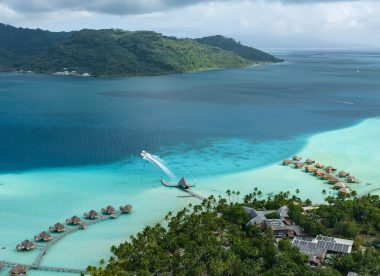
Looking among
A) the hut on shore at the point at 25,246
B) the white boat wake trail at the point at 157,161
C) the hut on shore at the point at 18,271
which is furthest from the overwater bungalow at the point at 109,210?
the white boat wake trail at the point at 157,161

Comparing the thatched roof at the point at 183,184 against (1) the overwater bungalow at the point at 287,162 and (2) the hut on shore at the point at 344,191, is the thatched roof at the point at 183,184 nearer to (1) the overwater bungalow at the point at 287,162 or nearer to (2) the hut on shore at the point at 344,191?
(1) the overwater bungalow at the point at 287,162

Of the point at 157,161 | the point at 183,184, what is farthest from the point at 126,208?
the point at 157,161

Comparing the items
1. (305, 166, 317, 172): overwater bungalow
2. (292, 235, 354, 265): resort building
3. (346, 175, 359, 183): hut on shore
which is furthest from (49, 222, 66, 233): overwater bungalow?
(346, 175, 359, 183): hut on shore

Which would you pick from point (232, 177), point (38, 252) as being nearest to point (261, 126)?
point (232, 177)

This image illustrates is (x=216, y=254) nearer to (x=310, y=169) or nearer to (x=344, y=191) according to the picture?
(x=344, y=191)

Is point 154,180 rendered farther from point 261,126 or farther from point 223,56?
point 223,56

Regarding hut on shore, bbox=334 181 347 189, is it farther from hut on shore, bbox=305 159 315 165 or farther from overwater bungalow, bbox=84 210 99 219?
overwater bungalow, bbox=84 210 99 219
